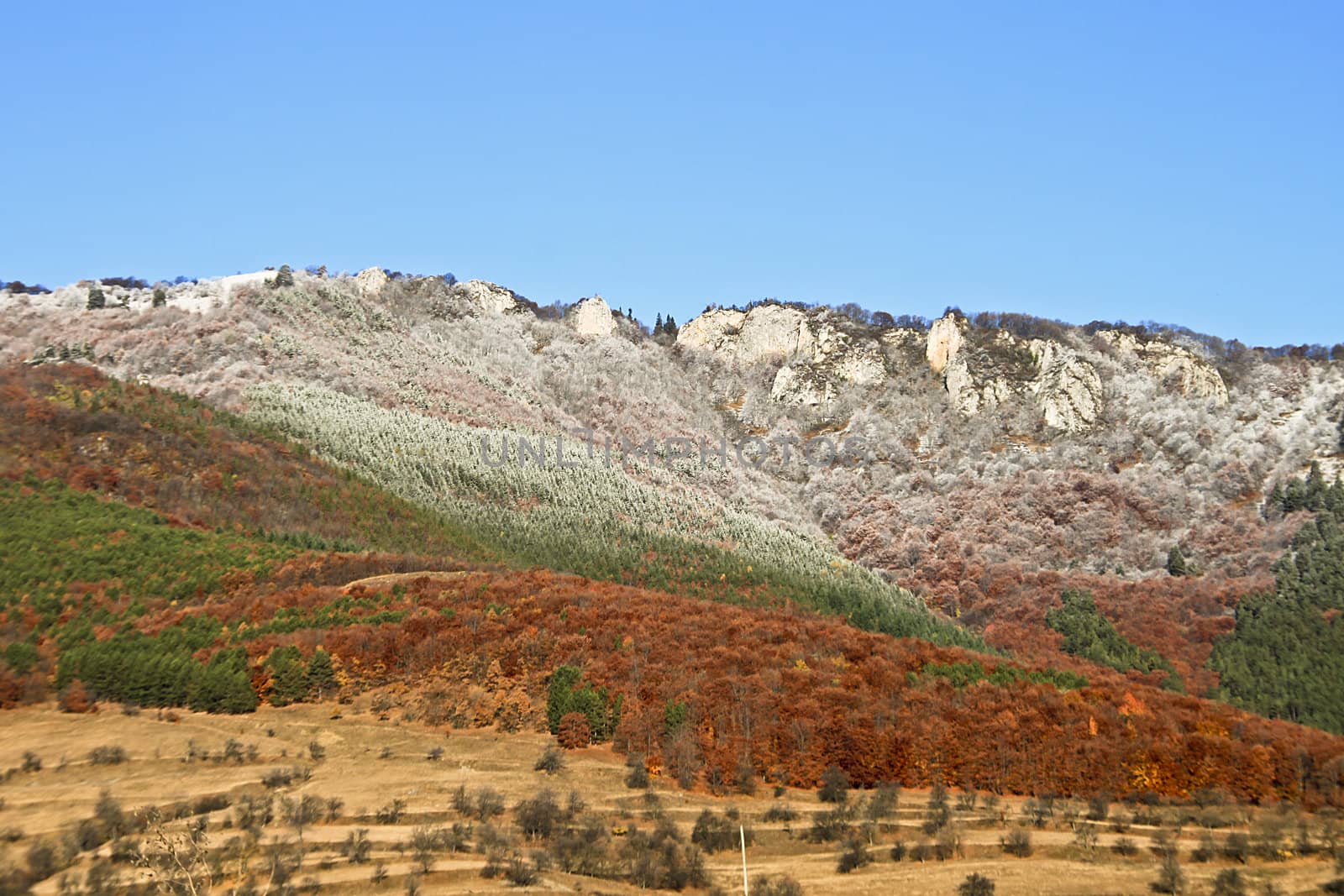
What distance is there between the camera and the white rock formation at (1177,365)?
454 ft

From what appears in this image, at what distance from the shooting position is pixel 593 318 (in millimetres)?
172000

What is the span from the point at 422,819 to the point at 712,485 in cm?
9190

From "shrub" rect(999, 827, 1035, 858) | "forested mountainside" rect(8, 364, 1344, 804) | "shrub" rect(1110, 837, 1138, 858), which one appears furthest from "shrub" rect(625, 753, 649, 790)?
"shrub" rect(1110, 837, 1138, 858)

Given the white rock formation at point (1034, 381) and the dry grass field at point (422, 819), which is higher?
the white rock formation at point (1034, 381)

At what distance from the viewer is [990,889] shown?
81.8 feet

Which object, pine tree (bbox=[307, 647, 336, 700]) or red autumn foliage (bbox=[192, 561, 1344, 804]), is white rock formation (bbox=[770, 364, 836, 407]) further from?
pine tree (bbox=[307, 647, 336, 700])

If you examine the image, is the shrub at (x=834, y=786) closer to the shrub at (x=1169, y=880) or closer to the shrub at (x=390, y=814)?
the shrub at (x=1169, y=880)

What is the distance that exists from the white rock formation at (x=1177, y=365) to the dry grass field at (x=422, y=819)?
118291mm

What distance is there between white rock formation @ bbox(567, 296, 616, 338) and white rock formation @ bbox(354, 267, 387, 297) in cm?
2980

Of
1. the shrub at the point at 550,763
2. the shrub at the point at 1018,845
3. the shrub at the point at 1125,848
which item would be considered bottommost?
the shrub at the point at 1125,848

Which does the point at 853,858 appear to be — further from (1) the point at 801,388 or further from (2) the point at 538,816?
(1) the point at 801,388

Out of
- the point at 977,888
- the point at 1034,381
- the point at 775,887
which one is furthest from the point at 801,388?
the point at 775,887

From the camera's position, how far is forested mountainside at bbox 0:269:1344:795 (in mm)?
45375

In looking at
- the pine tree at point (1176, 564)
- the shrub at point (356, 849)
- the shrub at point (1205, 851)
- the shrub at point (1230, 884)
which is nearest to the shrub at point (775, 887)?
the shrub at point (356, 849)
